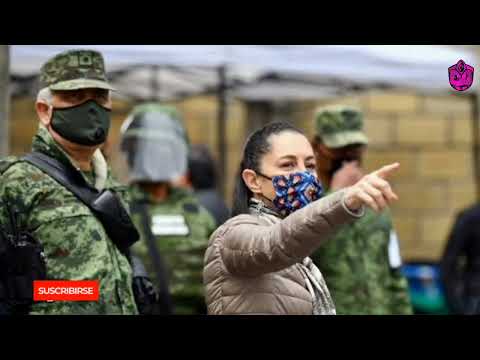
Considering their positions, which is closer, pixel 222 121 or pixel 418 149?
pixel 222 121

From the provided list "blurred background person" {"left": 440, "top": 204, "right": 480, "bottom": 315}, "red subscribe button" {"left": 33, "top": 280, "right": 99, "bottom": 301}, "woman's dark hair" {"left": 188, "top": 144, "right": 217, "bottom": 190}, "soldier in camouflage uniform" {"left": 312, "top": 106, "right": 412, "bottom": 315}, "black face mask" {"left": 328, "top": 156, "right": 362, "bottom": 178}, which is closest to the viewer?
"red subscribe button" {"left": 33, "top": 280, "right": 99, "bottom": 301}

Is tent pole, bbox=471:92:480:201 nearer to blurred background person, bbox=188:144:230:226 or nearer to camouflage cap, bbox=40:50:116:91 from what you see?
blurred background person, bbox=188:144:230:226

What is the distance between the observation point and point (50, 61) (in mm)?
4141

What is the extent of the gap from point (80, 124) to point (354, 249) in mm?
1932

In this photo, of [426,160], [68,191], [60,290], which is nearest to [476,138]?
[426,160]

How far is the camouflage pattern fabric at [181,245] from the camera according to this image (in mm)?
5754

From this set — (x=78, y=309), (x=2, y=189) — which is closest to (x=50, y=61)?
(x=2, y=189)

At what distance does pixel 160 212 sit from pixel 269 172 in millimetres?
2393

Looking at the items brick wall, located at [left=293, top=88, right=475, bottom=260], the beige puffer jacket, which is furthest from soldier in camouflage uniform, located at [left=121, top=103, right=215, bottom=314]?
brick wall, located at [left=293, top=88, right=475, bottom=260]

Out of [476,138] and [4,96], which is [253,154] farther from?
[476,138]

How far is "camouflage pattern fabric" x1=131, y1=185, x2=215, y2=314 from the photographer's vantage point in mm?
5754

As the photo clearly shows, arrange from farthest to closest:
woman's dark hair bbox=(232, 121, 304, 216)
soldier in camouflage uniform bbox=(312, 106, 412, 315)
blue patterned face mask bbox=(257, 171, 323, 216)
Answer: soldier in camouflage uniform bbox=(312, 106, 412, 315)
woman's dark hair bbox=(232, 121, 304, 216)
blue patterned face mask bbox=(257, 171, 323, 216)

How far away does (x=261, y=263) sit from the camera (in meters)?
3.38
